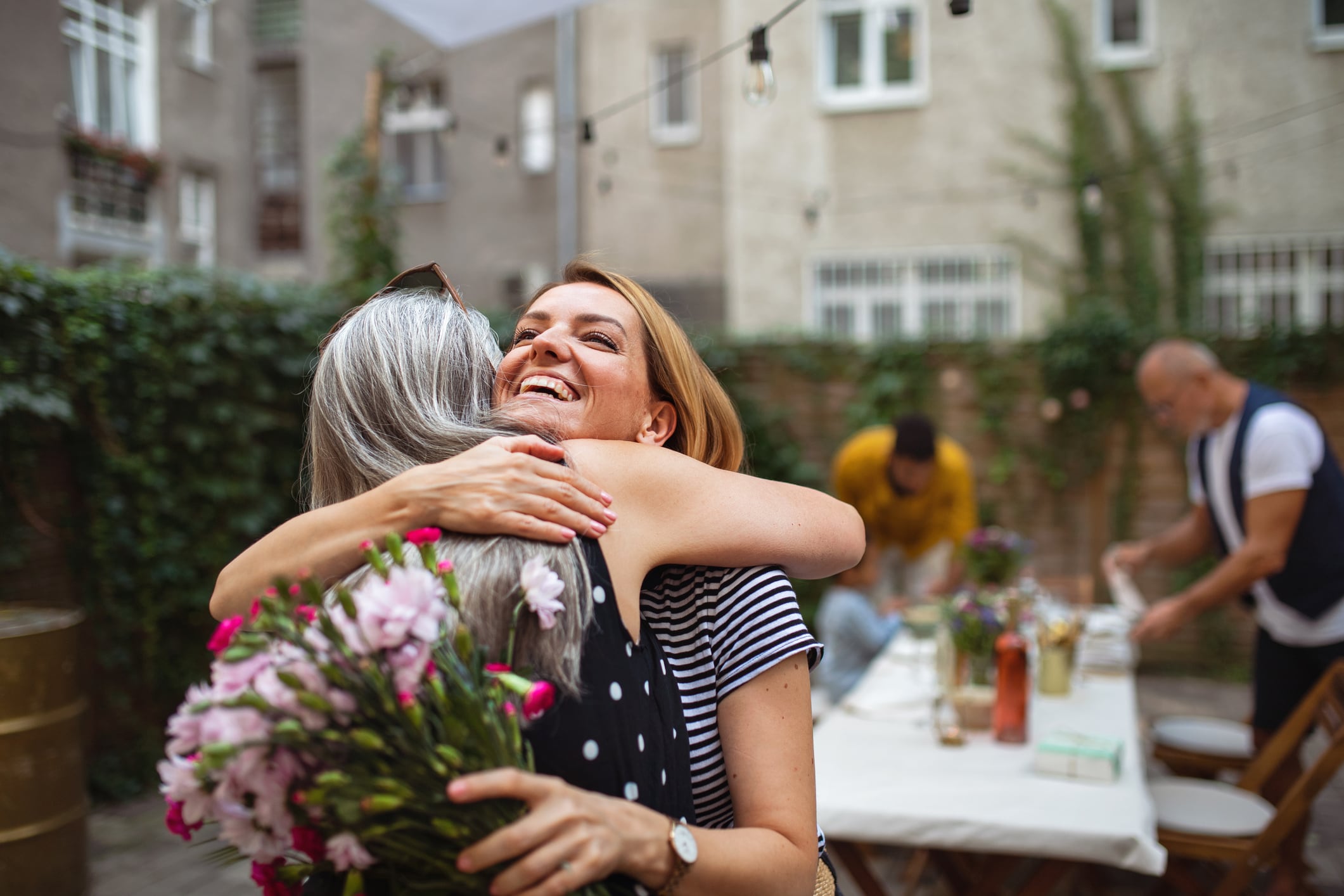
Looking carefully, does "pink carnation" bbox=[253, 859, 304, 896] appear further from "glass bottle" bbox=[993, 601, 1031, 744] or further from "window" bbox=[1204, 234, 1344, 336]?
"window" bbox=[1204, 234, 1344, 336]

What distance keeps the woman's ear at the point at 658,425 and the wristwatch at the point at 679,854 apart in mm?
586

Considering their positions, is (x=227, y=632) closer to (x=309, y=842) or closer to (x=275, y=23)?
(x=309, y=842)

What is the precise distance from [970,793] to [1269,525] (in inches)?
68.6

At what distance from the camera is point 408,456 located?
1.36 m

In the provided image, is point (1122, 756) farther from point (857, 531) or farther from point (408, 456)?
point (408, 456)

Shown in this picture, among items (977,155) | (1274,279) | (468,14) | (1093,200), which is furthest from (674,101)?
(468,14)

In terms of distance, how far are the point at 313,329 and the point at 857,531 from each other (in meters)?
4.70

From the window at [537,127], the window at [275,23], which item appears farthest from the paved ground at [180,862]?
the window at [275,23]

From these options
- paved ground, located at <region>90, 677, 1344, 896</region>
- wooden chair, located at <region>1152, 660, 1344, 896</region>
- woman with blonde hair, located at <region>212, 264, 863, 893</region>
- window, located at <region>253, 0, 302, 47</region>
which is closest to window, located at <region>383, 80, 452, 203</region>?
window, located at <region>253, 0, 302, 47</region>

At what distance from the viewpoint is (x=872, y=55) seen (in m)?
11.3

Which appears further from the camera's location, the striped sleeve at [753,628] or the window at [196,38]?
the window at [196,38]

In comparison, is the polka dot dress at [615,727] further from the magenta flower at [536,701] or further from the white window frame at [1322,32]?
the white window frame at [1322,32]

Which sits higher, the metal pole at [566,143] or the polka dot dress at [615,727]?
the metal pole at [566,143]

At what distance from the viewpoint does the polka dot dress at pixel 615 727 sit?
3.70ft
